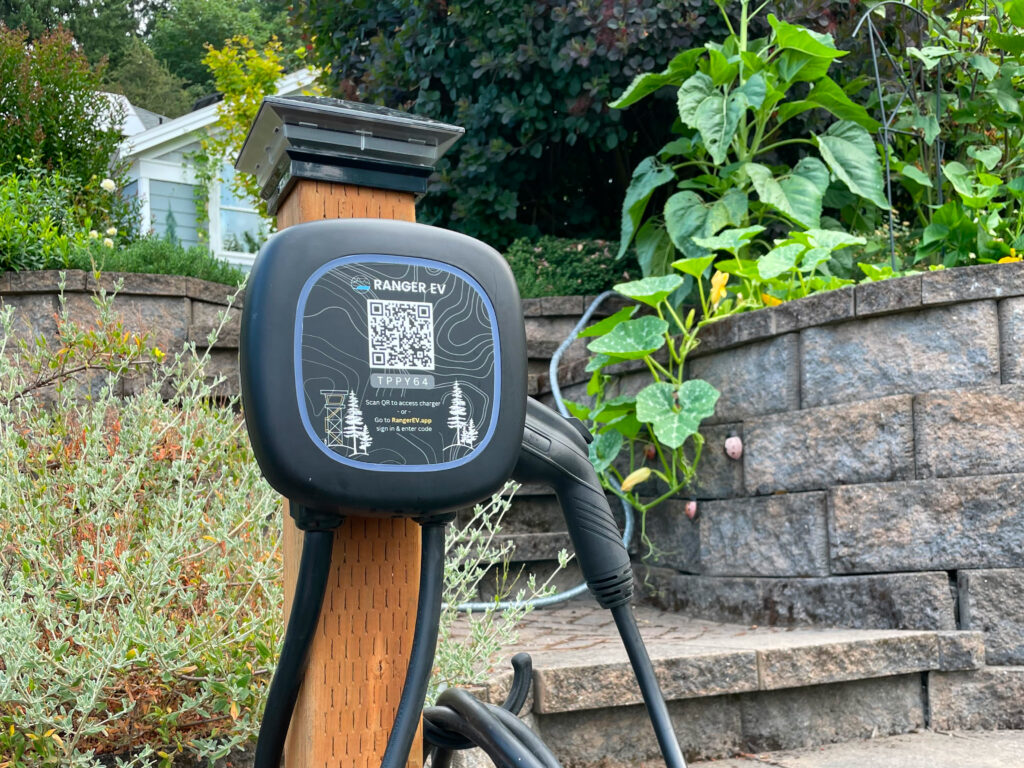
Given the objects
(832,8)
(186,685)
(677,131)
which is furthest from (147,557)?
(832,8)

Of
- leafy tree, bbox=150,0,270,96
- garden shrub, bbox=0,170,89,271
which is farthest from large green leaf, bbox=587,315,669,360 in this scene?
leafy tree, bbox=150,0,270,96

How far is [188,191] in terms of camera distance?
11.9m

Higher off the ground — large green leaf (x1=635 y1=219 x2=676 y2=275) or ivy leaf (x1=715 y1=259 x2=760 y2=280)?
large green leaf (x1=635 y1=219 x2=676 y2=275)

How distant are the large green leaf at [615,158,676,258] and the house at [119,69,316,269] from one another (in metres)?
8.37

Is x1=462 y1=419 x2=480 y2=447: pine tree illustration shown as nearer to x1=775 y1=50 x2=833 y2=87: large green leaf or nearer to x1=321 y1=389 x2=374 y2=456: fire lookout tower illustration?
x1=321 y1=389 x2=374 y2=456: fire lookout tower illustration

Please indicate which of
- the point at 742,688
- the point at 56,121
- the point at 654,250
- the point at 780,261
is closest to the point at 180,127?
the point at 56,121

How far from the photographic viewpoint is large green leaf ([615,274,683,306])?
9.70ft

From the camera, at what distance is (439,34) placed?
4516 millimetres

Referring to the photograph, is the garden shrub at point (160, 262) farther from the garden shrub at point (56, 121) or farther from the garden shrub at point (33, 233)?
the garden shrub at point (56, 121)

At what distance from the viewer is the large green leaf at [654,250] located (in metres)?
3.78

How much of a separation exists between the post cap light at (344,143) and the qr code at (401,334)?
0.18m

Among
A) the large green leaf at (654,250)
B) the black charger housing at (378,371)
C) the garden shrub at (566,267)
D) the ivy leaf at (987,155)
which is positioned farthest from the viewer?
the garden shrub at (566,267)

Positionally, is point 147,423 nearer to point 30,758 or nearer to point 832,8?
point 30,758

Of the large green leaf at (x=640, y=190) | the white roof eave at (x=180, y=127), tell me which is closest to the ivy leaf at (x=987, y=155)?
the large green leaf at (x=640, y=190)
